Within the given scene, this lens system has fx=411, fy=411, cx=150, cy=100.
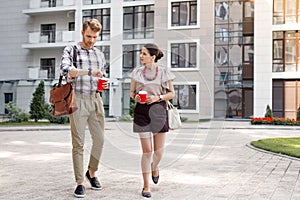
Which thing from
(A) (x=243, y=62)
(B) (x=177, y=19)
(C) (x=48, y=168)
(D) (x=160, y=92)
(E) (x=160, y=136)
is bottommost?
(C) (x=48, y=168)

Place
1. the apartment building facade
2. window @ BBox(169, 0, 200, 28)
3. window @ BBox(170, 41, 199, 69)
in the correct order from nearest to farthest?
1. window @ BBox(170, 41, 199, 69)
2. the apartment building facade
3. window @ BBox(169, 0, 200, 28)

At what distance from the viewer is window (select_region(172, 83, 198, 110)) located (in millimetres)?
5704

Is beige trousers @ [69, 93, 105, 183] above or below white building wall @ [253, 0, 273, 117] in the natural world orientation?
below

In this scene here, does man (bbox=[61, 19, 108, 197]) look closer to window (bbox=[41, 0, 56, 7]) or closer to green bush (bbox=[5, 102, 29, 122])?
green bush (bbox=[5, 102, 29, 122])

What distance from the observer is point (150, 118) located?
15.9 feet

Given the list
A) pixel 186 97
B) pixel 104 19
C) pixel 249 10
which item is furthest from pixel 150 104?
pixel 104 19

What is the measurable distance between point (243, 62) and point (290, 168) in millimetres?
22168

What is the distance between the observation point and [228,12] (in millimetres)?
28922

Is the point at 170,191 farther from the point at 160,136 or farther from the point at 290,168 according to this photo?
the point at 290,168

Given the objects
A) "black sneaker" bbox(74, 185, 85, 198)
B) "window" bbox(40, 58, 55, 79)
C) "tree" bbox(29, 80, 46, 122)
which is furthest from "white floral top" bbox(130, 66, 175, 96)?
"window" bbox(40, 58, 55, 79)

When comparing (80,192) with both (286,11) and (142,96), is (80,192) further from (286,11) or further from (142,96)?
(286,11)

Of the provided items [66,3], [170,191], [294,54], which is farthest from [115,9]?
[170,191]

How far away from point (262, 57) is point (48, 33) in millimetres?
17435

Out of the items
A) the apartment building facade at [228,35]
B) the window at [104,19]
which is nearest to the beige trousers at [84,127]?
the apartment building facade at [228,35]
